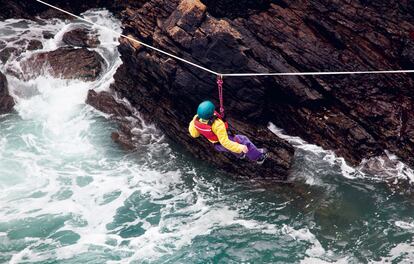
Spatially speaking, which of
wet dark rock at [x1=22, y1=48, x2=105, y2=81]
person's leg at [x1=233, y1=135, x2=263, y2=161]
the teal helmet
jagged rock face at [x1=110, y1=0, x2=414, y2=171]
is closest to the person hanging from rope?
the teal helmet

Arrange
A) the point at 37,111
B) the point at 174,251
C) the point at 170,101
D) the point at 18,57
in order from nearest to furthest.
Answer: the point at 174,251 < the point at 170,101 < the point at 37,111 < the point at 18,57

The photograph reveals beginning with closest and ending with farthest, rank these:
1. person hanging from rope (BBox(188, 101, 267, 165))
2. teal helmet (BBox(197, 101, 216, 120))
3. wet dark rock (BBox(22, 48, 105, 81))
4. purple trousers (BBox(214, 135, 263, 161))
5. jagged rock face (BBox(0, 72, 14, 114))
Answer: teal helmet (BBox(197, 101, 216, 120)) < person hanging from rope (BBox(188, 101, 267, 165)) < purple trousers (BBox(214, 135, 263, 161)) < jagged rock face (BBox(0, 72, 14, 114)) < wet dark rock (BBox(22, 48, 105, 81))

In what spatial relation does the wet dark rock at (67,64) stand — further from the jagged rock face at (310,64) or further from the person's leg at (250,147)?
the person's leg at (250,147)

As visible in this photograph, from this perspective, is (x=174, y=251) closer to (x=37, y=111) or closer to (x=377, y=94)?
(x=377, y=94)

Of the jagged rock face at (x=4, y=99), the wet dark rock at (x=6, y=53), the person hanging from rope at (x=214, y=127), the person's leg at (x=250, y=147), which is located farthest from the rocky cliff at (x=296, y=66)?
the wet dark rock at (x=6, y=53)

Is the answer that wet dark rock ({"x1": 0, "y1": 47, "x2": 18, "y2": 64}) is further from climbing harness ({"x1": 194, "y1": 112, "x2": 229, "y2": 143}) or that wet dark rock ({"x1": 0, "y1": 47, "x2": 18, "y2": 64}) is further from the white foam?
the white foam

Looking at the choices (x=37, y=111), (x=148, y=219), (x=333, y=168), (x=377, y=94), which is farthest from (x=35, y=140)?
(x=377, y=94)

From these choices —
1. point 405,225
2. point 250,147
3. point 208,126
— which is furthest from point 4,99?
point 405,225
